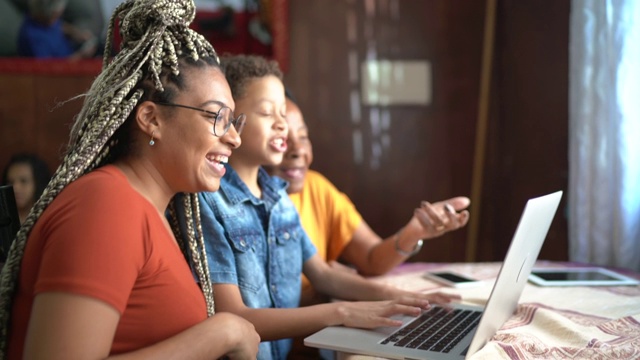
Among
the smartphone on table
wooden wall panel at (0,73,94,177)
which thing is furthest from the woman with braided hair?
wooden wall panel at (0,73,94,177)

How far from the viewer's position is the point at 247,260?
1.44 m

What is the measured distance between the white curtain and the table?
0.28 m

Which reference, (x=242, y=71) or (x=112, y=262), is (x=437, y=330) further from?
(x=242, y=71)

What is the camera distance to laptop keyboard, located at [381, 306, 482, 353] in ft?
3.85

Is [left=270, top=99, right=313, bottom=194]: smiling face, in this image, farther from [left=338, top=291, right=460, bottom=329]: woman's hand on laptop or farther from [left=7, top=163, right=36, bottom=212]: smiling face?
[left=7, top=163, right=36, bottom=212]: smiling face

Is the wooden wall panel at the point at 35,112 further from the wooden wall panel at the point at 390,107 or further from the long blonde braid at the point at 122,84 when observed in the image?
the long blonde braid at the point at 122,84

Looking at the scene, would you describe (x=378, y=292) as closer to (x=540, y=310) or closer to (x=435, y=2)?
(x=540, y=310)

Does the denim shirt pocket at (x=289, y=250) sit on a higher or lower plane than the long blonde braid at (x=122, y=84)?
lower

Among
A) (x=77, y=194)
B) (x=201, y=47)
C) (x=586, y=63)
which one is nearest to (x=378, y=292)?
(x=201, y=47)

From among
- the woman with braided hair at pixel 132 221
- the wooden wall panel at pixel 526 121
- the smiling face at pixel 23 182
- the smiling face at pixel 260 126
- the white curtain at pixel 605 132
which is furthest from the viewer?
the smiling face at pixel 23 182

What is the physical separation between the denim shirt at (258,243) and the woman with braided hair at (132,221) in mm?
93

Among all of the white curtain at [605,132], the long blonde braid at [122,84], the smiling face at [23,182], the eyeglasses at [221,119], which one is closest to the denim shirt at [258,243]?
the long blonde braid at [122,84]

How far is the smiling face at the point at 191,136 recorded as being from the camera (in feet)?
3.71

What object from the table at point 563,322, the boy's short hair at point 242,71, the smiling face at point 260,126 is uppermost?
the boy's short hair at point 242,71
